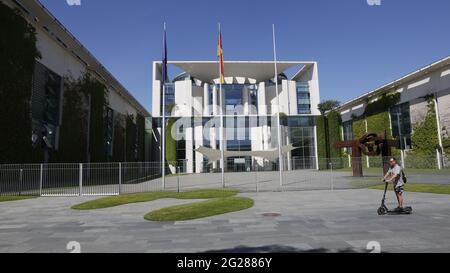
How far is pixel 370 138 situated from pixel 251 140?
2565 centimetres

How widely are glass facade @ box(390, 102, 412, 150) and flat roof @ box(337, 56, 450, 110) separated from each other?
2994 millimetres

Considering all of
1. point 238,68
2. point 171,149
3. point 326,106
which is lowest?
point 171,149

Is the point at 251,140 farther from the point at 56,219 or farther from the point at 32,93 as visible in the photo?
the point at 56,219

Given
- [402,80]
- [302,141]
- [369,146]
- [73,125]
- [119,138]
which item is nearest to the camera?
[369,146]

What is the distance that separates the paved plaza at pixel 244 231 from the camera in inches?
251

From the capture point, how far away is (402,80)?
39.5 metres

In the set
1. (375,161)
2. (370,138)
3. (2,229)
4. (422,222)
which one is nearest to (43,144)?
(2,229)

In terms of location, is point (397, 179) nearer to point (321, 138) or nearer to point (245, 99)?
point (321, 138)

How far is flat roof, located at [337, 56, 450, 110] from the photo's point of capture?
33.2 metres

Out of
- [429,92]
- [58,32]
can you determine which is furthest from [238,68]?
[58,32]

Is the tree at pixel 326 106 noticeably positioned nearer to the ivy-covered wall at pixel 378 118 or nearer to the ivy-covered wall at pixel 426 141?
the ivy-covered wall at pixel 378 118

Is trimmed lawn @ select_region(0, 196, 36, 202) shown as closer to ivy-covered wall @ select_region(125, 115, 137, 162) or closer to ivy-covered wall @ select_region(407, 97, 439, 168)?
ivy-covered wall @ select_region(125, 115, 137, 162)

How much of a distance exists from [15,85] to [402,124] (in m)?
44.5

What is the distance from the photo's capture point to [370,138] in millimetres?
30297
